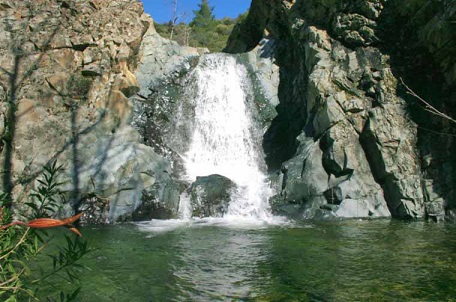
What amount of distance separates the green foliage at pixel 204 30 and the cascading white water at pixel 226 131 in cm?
2357

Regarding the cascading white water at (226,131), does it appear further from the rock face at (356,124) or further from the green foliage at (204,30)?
the green foliage at (204,30)

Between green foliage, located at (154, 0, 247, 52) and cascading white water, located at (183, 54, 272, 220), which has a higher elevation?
green foliage, located at (154, 0, 247, 52)

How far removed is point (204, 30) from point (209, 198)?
139 ft

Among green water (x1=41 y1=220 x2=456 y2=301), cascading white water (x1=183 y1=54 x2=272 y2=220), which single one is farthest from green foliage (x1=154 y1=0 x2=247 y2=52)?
green water (x1=41 y1=220 x2=456 y2=301)

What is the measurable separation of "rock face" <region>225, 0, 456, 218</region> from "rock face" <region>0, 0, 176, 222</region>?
192 inches

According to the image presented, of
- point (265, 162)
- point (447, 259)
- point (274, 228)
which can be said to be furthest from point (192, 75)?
point (447, 259)

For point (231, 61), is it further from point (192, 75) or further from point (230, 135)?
point (230, 135)

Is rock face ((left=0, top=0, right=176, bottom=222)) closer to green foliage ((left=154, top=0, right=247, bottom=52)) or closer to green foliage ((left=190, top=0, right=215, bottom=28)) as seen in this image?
green foliage ((left=154, top=0, right=247, bottom=52))

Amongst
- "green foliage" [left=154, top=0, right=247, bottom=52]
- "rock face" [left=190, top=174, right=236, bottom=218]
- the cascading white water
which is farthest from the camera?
"green foliage" [left=154, top=0, right=247, bottom=52]

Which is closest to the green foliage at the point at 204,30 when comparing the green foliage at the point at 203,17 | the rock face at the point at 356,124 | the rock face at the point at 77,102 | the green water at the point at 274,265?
the green foliage at the point at 203,17

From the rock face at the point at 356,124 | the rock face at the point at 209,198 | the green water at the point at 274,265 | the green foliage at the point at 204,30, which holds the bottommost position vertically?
the green water at the point at 274,265

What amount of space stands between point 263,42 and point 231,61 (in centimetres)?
254

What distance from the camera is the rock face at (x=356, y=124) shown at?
1195 cm

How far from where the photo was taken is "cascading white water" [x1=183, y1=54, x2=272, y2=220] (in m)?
14.6
